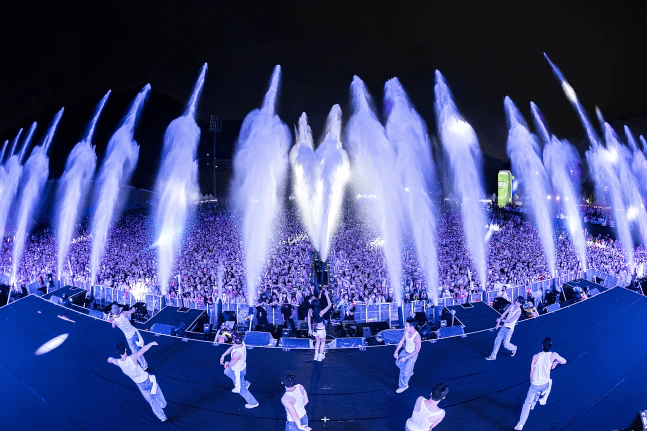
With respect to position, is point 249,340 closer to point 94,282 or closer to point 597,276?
point 94,282

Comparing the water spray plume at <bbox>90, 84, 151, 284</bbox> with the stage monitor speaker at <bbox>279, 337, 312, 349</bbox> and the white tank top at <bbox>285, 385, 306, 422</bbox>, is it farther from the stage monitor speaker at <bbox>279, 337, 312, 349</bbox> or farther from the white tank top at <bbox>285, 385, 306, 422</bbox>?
the white tank top at <bbox>285, 385, 306, 422</bbox>

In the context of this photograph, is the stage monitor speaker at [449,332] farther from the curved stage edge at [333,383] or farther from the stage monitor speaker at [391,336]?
the stage monitor speaker at [391,336]

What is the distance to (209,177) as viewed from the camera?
66.8 meters

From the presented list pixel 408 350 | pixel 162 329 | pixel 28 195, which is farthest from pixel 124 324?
pixel 28 195

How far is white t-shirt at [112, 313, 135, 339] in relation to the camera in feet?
23.0

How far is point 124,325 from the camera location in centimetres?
709


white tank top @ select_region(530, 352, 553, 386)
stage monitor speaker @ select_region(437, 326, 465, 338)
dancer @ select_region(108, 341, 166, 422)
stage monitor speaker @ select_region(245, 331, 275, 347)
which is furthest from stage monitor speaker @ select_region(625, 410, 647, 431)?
stage monitor speaker @ select_region(245, 331, 275, 347)

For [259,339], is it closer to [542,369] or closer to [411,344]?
[411,344]

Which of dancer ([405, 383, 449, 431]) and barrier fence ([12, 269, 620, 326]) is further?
barrier fence ([12, 269, 620, 326])

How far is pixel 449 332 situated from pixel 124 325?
305 inches

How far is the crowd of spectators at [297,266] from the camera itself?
12.5 meters

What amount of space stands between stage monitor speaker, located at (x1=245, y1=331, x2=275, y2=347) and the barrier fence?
147cm

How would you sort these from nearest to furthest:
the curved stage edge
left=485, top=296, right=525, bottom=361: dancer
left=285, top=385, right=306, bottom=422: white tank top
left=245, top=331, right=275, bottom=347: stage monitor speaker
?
left=285, top=385, right=306, bottom=422: white tank top → the curved stage edge → left=485, top=296, right=525, bottom=361: dancer → left=245, top=331, right=275, bottom=347: stage monitor speaker

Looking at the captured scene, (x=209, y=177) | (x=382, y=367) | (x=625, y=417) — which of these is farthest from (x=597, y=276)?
(x=209, y=177)
